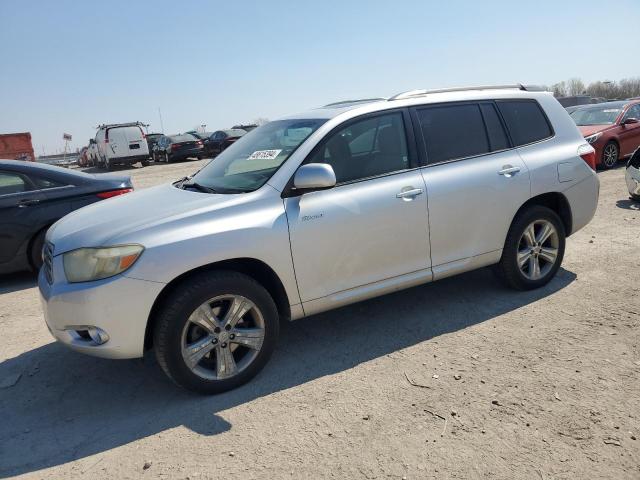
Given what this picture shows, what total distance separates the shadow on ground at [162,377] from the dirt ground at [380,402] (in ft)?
0.04

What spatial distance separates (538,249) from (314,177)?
8.01 feet

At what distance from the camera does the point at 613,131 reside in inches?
477

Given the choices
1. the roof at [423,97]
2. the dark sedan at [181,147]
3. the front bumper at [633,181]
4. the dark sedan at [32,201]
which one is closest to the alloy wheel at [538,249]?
the roof at [423,97]

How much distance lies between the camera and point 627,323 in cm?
407

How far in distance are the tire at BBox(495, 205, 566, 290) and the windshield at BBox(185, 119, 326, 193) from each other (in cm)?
200

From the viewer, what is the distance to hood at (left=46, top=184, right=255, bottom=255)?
11.0ft

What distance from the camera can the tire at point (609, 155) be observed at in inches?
473

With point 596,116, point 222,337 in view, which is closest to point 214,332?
point 222,337

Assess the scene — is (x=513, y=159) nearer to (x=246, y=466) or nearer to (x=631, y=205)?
(x=246, y=466)

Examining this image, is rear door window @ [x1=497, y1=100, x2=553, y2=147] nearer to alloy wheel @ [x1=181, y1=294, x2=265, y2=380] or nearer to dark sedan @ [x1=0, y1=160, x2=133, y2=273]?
alloy wheel @ [x1=181, y1=294, x2=265, y2=380]

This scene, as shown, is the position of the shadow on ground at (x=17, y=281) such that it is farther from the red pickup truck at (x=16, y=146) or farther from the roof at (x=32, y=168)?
A: the red pickup truck at (x=16, y=146)

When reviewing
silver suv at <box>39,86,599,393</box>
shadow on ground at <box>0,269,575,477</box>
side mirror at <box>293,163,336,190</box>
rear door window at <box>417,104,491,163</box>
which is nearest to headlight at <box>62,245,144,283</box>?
silver suv at <box>39,86,599,393</box>

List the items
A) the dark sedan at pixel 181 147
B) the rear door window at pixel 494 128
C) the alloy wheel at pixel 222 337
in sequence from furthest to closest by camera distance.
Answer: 1. the dark sedan at pixel 181 147
2. the rear door window at pixel 494 128
3. the alloy wheel at pixel 222 337

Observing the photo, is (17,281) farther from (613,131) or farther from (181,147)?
(181,147)
